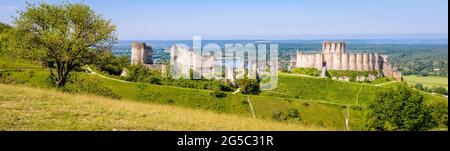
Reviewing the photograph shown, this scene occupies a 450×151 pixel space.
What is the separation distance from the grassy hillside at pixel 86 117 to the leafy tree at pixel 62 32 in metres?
10.3

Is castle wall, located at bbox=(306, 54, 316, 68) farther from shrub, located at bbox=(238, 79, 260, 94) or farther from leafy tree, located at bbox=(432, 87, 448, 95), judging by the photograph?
shrub, located at bbox=(238, 79, 260, 94)

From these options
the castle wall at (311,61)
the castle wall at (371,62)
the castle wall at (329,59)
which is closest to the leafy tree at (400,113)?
the castle wall at (329,59)

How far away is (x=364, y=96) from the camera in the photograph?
85312 mm

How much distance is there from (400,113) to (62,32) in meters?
24.3

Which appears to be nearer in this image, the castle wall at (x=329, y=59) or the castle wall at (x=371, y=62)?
the castle wall at (x=371, y=62)

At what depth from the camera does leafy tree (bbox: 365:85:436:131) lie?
3409cm

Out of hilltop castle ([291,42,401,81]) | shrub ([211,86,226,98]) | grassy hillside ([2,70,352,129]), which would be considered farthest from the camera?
hilltop castle ([291,42,401,81])

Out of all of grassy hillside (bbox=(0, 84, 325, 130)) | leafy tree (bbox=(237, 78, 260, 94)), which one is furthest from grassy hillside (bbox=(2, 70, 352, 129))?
grassy hillside (bbox=(0, 84, 325, 130))

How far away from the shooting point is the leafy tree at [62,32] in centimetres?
2730

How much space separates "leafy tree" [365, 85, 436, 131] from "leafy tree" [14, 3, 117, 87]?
2065 cm

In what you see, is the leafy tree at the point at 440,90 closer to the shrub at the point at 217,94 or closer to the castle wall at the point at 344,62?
the castle wall at the point at 344,62
